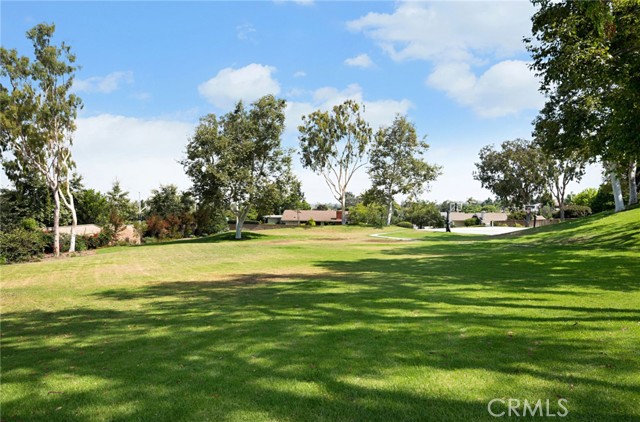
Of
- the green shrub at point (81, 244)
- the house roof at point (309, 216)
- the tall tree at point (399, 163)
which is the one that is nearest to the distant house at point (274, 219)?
the house roof at point (309, 216)

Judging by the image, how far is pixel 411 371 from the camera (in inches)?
182

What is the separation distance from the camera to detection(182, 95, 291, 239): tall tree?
4091 cm

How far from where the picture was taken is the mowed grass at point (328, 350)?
3.92 metres

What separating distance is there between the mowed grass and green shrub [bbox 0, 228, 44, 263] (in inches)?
580

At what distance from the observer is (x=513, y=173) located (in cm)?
7450

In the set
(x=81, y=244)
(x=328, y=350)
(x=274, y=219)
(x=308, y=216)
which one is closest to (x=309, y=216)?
(x=308, y=216)

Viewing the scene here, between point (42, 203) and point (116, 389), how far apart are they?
48.5 m

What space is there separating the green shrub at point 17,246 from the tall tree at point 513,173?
7103 centimetres

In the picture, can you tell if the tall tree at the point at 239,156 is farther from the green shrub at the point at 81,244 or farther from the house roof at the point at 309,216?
the house roof at the point at 309,216

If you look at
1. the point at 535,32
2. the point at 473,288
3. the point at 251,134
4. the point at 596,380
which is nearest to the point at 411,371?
the point at 596,380

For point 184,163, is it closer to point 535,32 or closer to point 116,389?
point 535,32

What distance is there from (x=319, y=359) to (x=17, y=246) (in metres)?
26.2

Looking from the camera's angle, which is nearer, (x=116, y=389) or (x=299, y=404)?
(x=299, y=404)

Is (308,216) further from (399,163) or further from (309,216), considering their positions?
(399,163)
